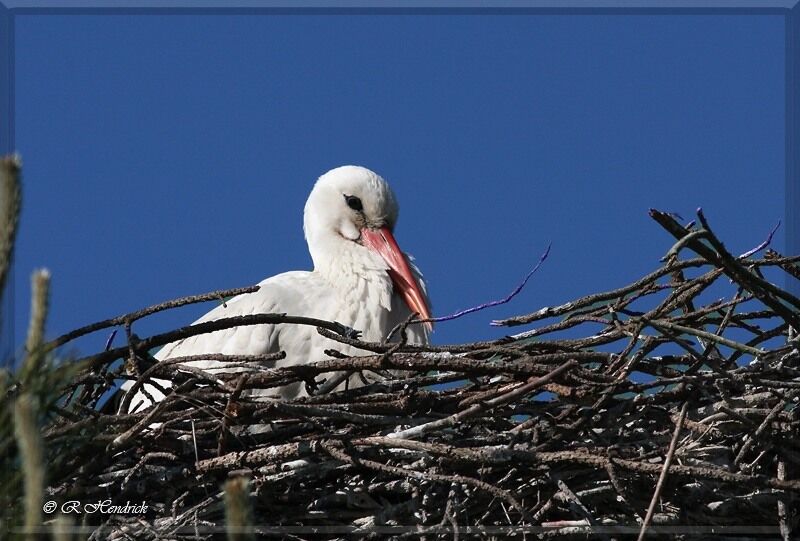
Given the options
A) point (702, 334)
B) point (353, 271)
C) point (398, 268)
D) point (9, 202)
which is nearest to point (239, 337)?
point (353, 271)

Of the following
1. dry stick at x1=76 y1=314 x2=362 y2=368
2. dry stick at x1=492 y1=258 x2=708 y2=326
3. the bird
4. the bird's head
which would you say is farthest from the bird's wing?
dry stick at x1=492 y1=258 x2=708 y2=326

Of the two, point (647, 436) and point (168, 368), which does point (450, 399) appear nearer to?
point (647, 436)

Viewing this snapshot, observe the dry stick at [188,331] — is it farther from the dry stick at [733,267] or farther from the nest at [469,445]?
the dry stick at [733,267]

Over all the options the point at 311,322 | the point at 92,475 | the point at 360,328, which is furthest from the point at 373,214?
the point at 92,475

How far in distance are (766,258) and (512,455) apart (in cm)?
111

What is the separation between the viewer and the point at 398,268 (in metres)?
5.03

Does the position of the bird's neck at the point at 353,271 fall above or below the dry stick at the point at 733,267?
above

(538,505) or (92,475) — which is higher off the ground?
(92,475)

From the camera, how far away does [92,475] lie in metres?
3.21

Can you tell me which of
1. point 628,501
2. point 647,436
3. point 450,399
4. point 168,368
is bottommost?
point 628,501

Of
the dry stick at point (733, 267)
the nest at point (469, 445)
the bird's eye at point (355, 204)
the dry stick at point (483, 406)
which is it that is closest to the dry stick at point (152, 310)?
the nest at point (469, 445)

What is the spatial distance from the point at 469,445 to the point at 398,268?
1.97m

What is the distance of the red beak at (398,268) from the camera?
487 cm

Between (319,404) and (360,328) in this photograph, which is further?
(360,328)
